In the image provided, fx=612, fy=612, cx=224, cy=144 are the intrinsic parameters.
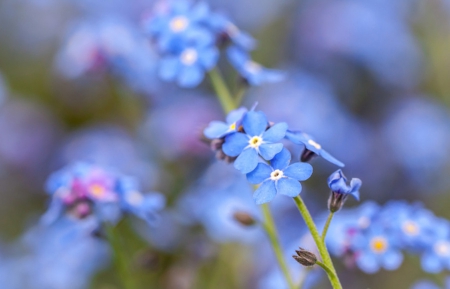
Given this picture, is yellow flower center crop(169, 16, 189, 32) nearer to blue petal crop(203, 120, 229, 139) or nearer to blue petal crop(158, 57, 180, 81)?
blue petal crop(158, 57, 180, 81)

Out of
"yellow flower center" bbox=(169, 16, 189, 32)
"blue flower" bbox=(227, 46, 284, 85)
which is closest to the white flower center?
"blue flower" bbox=(227, 46, 284, 85)

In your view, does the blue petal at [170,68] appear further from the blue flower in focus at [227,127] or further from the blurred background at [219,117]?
the blurred background at [219,117]

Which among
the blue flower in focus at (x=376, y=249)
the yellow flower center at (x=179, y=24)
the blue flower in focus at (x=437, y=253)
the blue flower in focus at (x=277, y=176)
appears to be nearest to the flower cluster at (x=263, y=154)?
the blue flower in focus at (x=277, y=176)

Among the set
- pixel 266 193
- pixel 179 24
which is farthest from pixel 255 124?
pixel 179 24

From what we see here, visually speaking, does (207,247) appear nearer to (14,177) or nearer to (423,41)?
(14,177)

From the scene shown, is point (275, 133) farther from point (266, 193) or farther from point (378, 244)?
point (378, 244)
